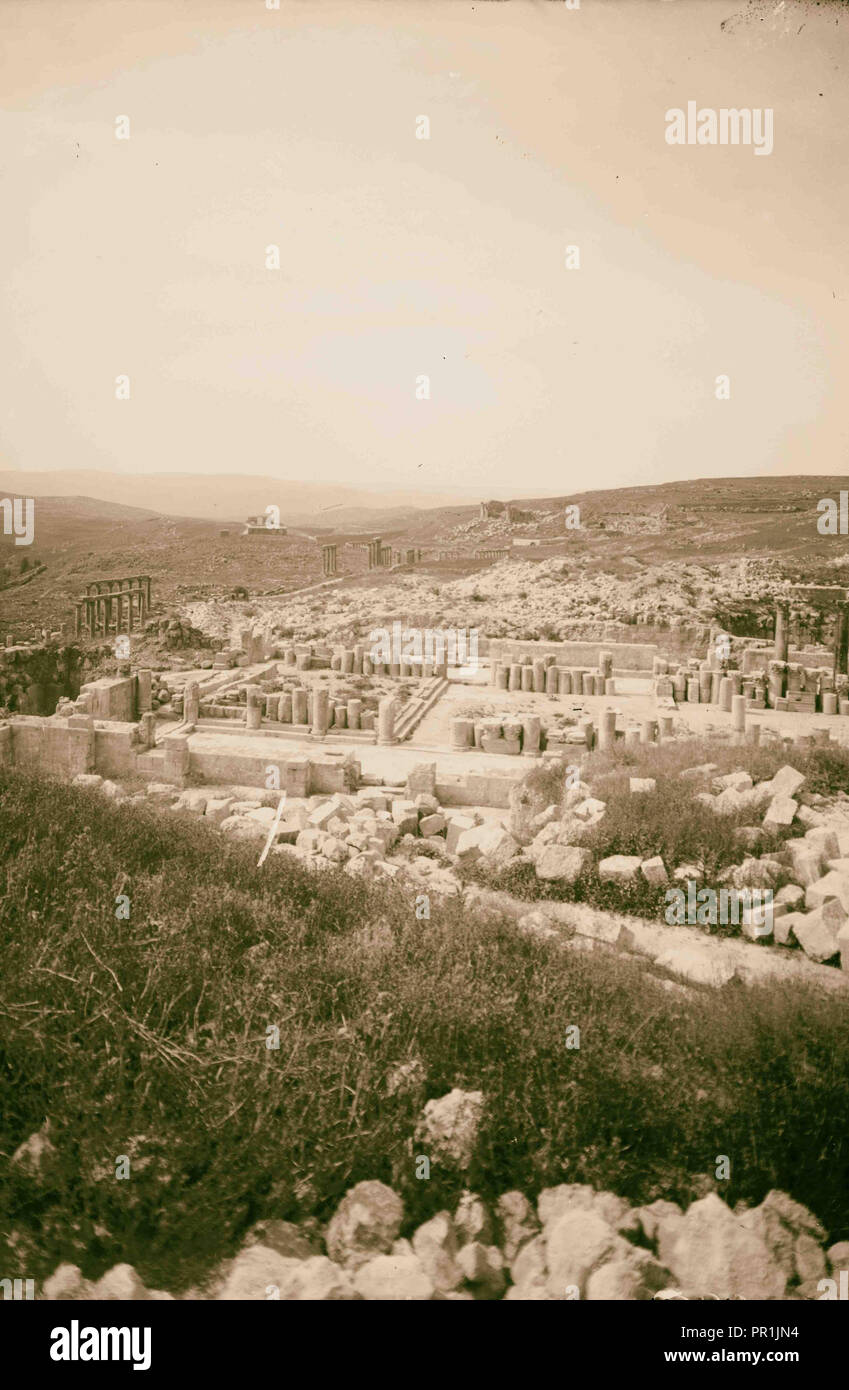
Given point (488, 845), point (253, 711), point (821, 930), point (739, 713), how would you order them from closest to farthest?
point (821, 930)
point (488, 845)
point (739, 713)
point (253, 711)

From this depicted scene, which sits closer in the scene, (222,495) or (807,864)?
(807,864)

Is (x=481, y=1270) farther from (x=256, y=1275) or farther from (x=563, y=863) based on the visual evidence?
(x=563, y=863)

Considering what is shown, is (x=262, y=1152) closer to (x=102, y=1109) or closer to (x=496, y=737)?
(x=102, y=1109)

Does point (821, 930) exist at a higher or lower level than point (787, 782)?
lower

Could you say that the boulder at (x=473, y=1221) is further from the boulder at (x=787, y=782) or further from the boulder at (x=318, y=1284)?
the boulder at (x=787, y=782)

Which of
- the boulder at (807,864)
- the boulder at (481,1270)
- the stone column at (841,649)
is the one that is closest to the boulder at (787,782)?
the boulder at (807,864)

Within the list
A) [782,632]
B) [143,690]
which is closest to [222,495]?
[143,690]
